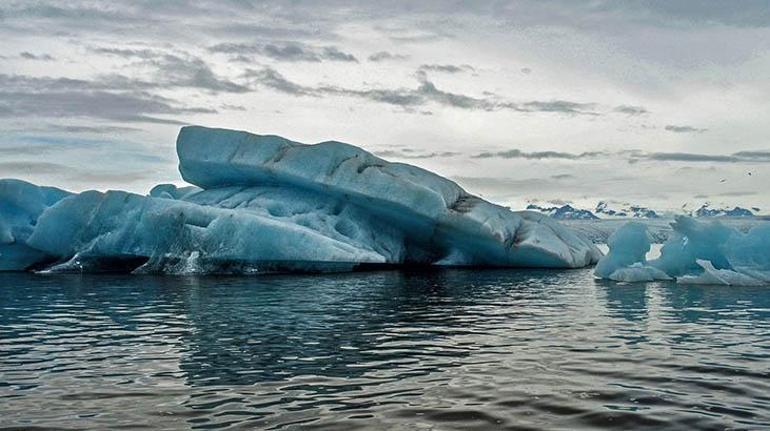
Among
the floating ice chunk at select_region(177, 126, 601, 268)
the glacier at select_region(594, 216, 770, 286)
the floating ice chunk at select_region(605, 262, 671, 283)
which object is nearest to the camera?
the glacier at select_region(594, 216, 770, 286)

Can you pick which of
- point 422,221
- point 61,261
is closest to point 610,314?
point 422,221

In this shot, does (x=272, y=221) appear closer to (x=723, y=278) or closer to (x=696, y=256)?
(x=696, y=256)

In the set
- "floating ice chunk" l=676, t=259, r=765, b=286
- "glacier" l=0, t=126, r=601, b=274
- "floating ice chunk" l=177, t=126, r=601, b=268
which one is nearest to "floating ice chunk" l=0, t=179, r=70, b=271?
"glacier" l=0, t=126, r=601, b=274

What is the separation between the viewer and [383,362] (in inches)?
344

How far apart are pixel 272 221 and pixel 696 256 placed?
48.0 feet

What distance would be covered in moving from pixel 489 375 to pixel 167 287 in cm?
1483

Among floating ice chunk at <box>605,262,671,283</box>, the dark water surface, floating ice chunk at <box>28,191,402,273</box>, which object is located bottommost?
floating ice chunk at <box>605,262,671,283</box>

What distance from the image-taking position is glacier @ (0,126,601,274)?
25781 mm

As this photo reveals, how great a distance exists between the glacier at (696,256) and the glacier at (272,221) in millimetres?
5716

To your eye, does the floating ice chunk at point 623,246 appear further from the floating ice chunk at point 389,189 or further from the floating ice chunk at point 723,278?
the floating ice chunk at point 389,189

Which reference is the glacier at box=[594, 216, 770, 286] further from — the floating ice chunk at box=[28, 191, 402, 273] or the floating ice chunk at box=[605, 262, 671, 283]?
the floating ice chunk at box=[28, 191, 402, 273]

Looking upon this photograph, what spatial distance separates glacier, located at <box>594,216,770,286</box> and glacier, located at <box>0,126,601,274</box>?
572 centimetres

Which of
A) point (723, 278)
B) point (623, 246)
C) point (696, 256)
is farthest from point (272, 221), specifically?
point (723, 278)

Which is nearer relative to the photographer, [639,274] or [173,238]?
[639,274]
